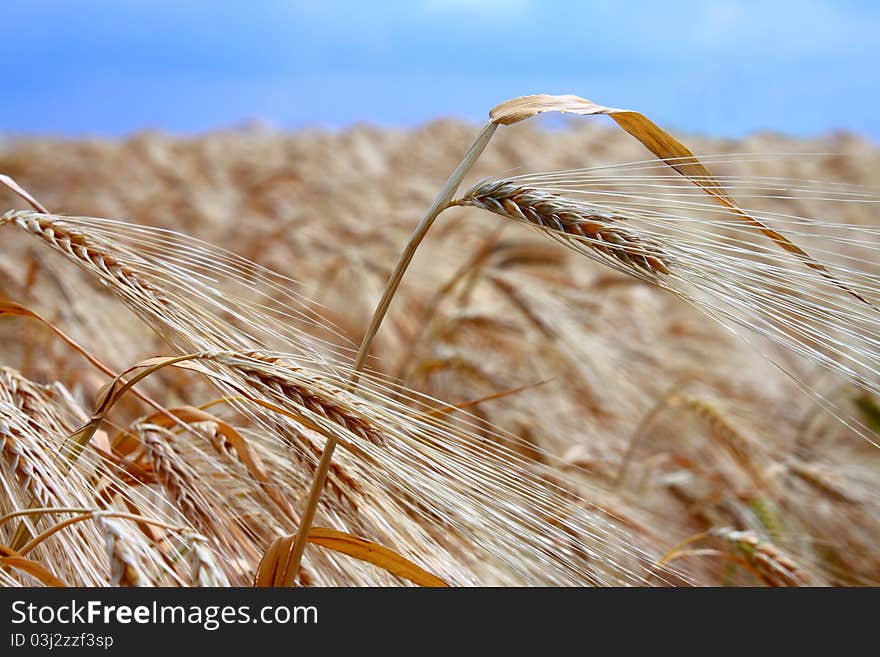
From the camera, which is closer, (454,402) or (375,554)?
(375,554)

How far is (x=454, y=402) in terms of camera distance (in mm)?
1753

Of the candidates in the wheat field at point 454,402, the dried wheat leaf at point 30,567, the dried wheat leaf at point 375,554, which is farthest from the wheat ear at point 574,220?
the dried wheat leaf at point 30,567

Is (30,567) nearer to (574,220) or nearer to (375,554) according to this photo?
(375,554)

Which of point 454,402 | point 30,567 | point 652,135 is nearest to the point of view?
point 30,567

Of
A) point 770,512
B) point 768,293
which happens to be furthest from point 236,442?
point 770,512

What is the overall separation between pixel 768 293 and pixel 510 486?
0.25m

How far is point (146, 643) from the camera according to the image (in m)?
0.62

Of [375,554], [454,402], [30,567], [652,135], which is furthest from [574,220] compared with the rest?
[454,402]

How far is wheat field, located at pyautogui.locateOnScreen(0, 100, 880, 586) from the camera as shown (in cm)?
61

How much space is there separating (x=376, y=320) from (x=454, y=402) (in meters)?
1.14

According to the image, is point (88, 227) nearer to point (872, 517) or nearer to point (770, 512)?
point (770, 512)

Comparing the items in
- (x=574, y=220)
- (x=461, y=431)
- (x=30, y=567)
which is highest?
(x=574, y=220)

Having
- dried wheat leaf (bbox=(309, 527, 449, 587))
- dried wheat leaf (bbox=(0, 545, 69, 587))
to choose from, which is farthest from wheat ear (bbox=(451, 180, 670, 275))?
dried wheat leaf (bbox=(0, 545, 69, 587))

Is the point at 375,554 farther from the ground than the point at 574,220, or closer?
closer
